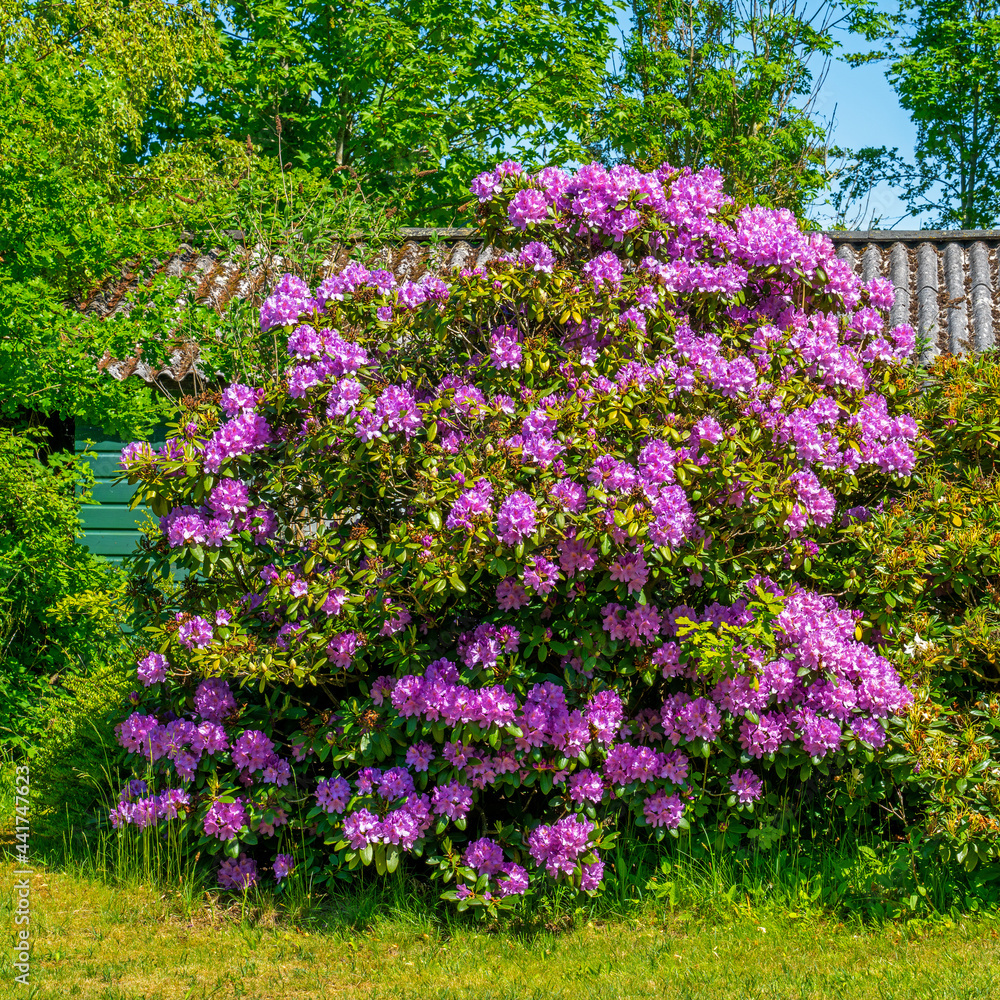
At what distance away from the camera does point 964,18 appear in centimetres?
2239

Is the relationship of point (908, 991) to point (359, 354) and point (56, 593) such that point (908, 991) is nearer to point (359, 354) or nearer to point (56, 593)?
point (359, 354)

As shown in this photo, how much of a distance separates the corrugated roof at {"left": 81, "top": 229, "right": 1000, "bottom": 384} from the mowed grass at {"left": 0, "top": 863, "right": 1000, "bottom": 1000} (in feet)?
14.2

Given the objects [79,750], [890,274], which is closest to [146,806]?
[79,750]

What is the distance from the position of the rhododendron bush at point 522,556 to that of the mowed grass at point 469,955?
0.82 feet

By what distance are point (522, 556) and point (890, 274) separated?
23.0 feet

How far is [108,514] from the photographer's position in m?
8.54

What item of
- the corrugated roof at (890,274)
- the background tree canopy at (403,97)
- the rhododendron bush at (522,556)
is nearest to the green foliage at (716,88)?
the background tree canopy at (403,97)

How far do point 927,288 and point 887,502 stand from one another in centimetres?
502

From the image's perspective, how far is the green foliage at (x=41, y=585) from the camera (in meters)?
6.48

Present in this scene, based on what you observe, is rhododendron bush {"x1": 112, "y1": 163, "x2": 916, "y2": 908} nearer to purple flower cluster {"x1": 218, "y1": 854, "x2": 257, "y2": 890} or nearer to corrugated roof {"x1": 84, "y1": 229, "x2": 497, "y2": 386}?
purple flower cluster {"x1": 218, "y1": 854, "x2": 257, "y2": 890}

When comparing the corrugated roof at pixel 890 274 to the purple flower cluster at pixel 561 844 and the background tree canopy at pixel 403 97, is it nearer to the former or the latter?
the background tree canopy at pixel 403 97

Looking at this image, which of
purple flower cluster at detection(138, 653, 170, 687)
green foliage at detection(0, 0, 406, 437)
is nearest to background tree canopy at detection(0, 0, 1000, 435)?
green foliage at detection(0, 0, 406, 437)

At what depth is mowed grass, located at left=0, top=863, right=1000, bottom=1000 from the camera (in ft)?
13.2

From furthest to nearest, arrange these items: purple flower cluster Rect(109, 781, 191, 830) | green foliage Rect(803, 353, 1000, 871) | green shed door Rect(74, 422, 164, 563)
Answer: green shed door Rect(74, 422, 164, 563) < purple flower cluster Rect(109, 781, 191, 830) < green foliage Rect(803, 353, 1000, 871)
